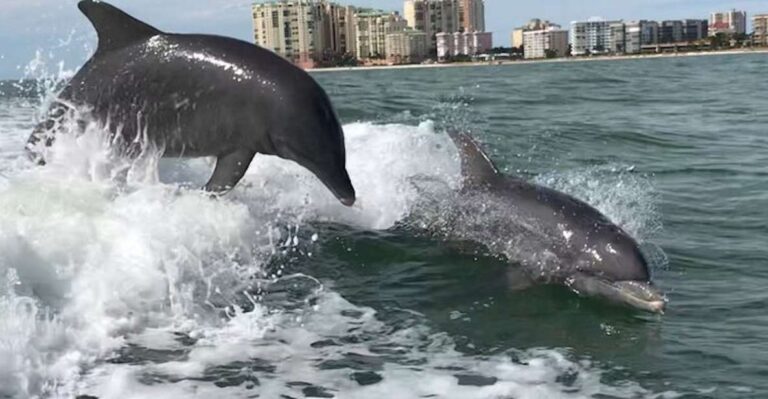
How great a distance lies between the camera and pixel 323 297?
6.26 metres

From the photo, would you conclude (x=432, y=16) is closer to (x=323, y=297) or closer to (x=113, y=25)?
(x=113, y=25)

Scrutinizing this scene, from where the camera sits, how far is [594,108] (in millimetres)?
21219

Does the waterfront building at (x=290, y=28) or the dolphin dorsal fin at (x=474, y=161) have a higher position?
the waterfront building at (x=290, y=28)

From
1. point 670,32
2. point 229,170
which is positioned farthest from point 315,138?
point 670,32

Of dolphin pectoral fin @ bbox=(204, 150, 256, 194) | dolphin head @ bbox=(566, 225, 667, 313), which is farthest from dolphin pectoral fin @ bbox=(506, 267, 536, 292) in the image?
dolphin pectoral fin @ bbox=(204, 150, 256, 194)

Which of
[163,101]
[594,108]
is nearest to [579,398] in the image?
[163,101]

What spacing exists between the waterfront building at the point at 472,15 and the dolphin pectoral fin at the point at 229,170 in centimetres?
14170

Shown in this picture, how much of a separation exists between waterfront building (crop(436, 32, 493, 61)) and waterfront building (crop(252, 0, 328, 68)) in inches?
1258

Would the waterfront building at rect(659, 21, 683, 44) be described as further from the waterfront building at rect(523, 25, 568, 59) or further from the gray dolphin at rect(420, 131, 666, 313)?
the gray dolphin at rect(420, 131, 666, 313)

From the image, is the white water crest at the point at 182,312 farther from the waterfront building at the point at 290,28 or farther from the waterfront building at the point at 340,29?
the waterfront building at the point at 340,29

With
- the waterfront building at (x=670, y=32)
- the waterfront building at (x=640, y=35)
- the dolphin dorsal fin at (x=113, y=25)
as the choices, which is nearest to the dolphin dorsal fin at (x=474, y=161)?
the dolphin dorsal fin at (x=113, y=25)

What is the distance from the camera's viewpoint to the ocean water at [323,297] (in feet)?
15.6

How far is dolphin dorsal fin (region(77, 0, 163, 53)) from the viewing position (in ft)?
24.0

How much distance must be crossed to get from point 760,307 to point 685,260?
1.24 m
